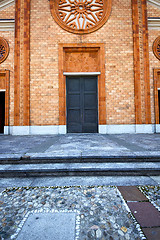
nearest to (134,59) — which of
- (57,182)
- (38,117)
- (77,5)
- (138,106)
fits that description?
(138,106)

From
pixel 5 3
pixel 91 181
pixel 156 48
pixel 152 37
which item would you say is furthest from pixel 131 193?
pixel 5 3

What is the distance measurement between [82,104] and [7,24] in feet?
22.0

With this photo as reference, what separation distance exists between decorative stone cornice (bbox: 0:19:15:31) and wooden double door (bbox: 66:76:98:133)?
185 inches

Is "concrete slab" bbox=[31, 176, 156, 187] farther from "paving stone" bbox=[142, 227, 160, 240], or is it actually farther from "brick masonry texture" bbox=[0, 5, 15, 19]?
"brick masonry texture" bbox=[0, 5, 15, 19]

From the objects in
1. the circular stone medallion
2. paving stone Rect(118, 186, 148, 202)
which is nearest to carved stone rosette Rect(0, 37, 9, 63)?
the circular stone medallion

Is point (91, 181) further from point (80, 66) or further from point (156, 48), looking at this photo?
point (156, 48)

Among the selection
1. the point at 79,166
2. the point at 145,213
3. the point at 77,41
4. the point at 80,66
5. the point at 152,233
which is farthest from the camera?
the point at 80,66

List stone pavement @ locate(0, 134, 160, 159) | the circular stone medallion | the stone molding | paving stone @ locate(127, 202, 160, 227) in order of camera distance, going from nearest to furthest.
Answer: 1. paving stone @ locate(127, 202, 160, 227)
2. stone pavement @ locate(0, 134, 160, 159)
3. the stone molding
4. the circular stone medallion

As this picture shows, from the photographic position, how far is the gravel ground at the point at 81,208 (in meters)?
1.14

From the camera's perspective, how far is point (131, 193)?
173 centimetres

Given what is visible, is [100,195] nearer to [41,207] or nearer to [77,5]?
[41,207]

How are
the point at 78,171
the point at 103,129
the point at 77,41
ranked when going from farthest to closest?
the point at 77,41 < the point at 103,129 < the point at 78,171

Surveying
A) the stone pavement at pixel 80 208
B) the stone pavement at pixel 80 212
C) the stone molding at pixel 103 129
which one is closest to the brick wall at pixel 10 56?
the stone molding at pixel 103 129

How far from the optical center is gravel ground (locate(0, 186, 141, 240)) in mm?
1138
